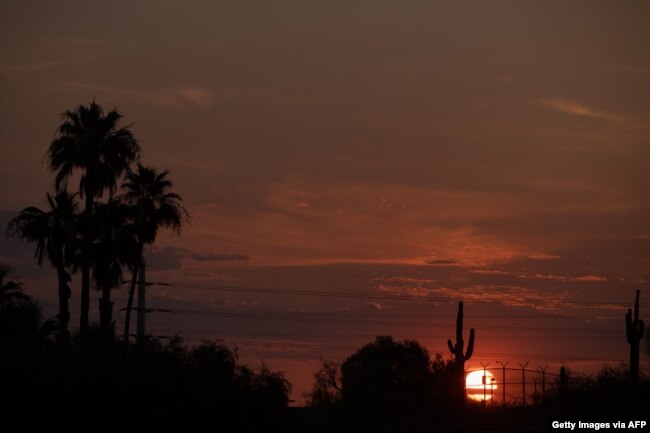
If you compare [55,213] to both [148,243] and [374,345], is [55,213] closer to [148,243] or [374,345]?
[148,243]

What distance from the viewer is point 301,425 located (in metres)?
44.4

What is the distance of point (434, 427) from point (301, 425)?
11.5 m

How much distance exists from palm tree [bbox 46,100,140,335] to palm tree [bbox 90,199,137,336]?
0.62 meters

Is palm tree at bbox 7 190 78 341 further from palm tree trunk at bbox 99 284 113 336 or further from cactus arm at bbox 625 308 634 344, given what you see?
cactus arm at bbox 625 308 634 344

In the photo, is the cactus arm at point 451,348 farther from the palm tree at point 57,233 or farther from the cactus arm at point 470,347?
the palm tree at point 57,233

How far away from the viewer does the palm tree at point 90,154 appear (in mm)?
57844

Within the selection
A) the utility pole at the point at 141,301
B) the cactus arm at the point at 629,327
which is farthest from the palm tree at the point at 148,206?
the cactus arm at the point at 629,327

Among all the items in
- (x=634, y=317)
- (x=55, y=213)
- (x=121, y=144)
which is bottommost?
(x=634, y=317)

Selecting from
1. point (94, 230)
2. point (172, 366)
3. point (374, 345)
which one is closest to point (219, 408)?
point (172, 366)

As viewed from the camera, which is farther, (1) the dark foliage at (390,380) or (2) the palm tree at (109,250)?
(1) the dark foliage at (390,380)

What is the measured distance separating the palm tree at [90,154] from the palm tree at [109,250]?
619 mm

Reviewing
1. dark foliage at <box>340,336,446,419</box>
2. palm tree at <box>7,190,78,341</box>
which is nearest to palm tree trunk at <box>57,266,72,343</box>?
palm tree at <box>7,190,78,341</box>

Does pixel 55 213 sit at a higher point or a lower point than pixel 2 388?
higher

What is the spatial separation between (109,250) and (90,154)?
5.77 meters
